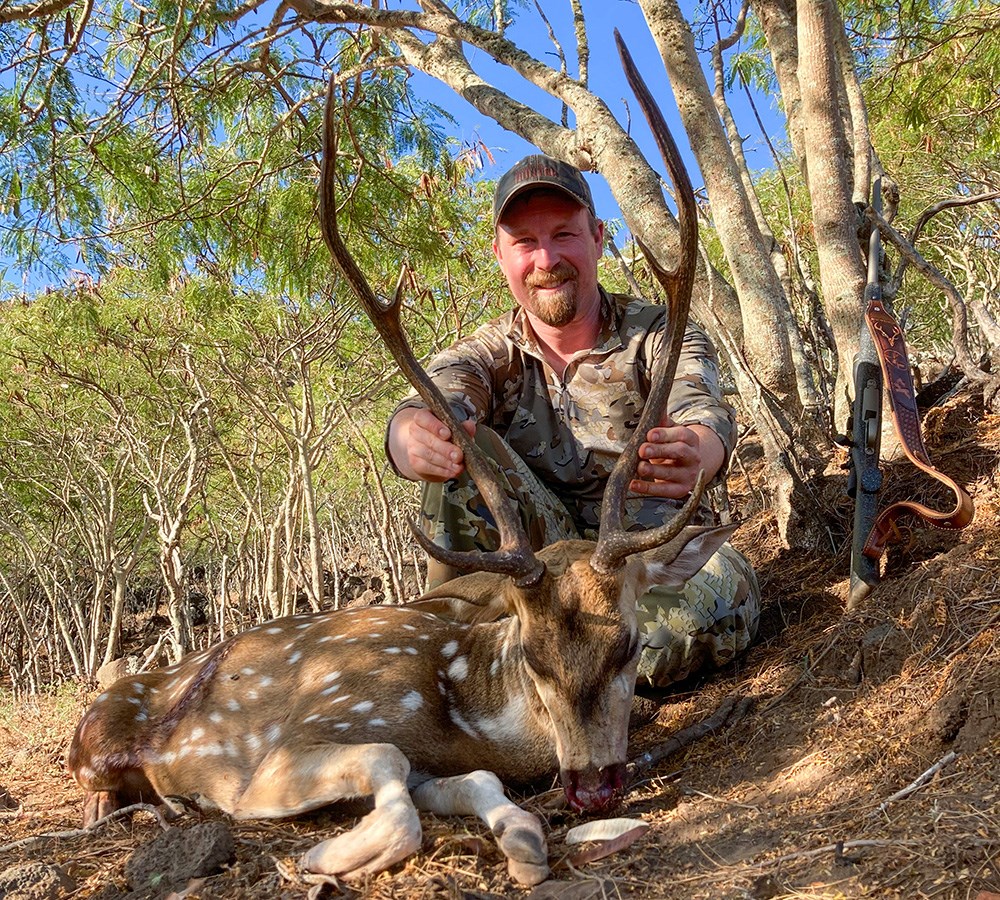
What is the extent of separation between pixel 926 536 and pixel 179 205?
606 centimetres

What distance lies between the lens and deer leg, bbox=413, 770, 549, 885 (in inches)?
92.4

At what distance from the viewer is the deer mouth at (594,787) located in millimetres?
2719

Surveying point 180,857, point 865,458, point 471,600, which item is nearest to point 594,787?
Answer: point 471,600

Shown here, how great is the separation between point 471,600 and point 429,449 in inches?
25.1

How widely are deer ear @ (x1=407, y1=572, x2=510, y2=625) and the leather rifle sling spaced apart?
5.20 ft

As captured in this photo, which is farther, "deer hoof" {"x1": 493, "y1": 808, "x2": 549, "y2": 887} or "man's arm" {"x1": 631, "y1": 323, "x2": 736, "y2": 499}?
"man's arm" {"x1": 631, "y1": 323, "x2": 736, "y2": 499}

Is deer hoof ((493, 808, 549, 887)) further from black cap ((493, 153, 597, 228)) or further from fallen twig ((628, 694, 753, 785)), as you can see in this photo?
black cap ((493, 153, 597, 228))

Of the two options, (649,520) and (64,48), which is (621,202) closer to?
(649,520)

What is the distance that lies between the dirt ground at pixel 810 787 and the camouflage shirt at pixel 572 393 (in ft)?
3.12

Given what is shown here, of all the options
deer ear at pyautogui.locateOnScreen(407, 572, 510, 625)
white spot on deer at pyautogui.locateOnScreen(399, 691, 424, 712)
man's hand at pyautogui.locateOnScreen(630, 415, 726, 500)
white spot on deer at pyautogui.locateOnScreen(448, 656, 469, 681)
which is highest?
man's hand at pyautogui.locateOnScreen(630, 415, 726, 500)

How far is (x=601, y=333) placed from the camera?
471cm

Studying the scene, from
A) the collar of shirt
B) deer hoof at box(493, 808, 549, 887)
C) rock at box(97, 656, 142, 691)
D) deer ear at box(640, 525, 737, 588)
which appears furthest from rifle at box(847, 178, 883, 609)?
rock at box(97, 656, 142, 691)

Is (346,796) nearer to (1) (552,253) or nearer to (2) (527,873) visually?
(2) (527,873)

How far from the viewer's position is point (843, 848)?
6.68 feet
